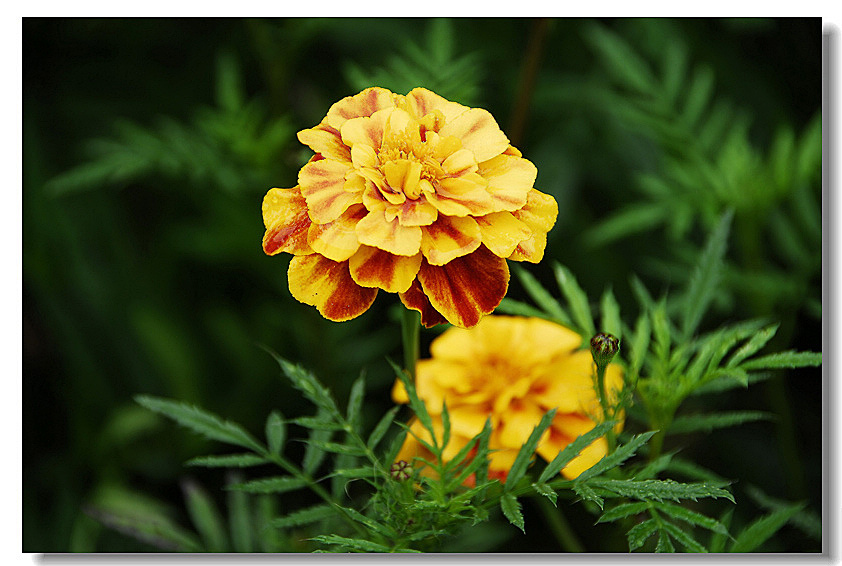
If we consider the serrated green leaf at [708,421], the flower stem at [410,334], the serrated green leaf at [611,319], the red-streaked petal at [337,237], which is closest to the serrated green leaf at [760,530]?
the serrated green leaf at [708,421]

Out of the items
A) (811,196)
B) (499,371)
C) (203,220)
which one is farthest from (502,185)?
(203,220)

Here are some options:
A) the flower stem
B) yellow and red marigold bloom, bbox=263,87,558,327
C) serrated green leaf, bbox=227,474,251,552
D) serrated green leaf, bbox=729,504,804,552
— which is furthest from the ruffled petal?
serrated green leaf, bbox=227,474,251,552

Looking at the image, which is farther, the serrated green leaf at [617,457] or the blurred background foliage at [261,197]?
the blurred background foliage at [261,197]

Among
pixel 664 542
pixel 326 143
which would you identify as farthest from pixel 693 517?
pixel 326 143

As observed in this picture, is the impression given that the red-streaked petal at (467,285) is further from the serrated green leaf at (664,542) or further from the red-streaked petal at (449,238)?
the serrated green leaf at (664,542)

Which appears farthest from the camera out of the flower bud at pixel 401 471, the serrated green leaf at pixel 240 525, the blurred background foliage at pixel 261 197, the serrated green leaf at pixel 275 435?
the blurred background foliage at pixel 261 197

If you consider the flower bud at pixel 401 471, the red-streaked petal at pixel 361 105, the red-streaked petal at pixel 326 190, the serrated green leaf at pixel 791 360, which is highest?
the red-streaked petal at pixel 361 105
